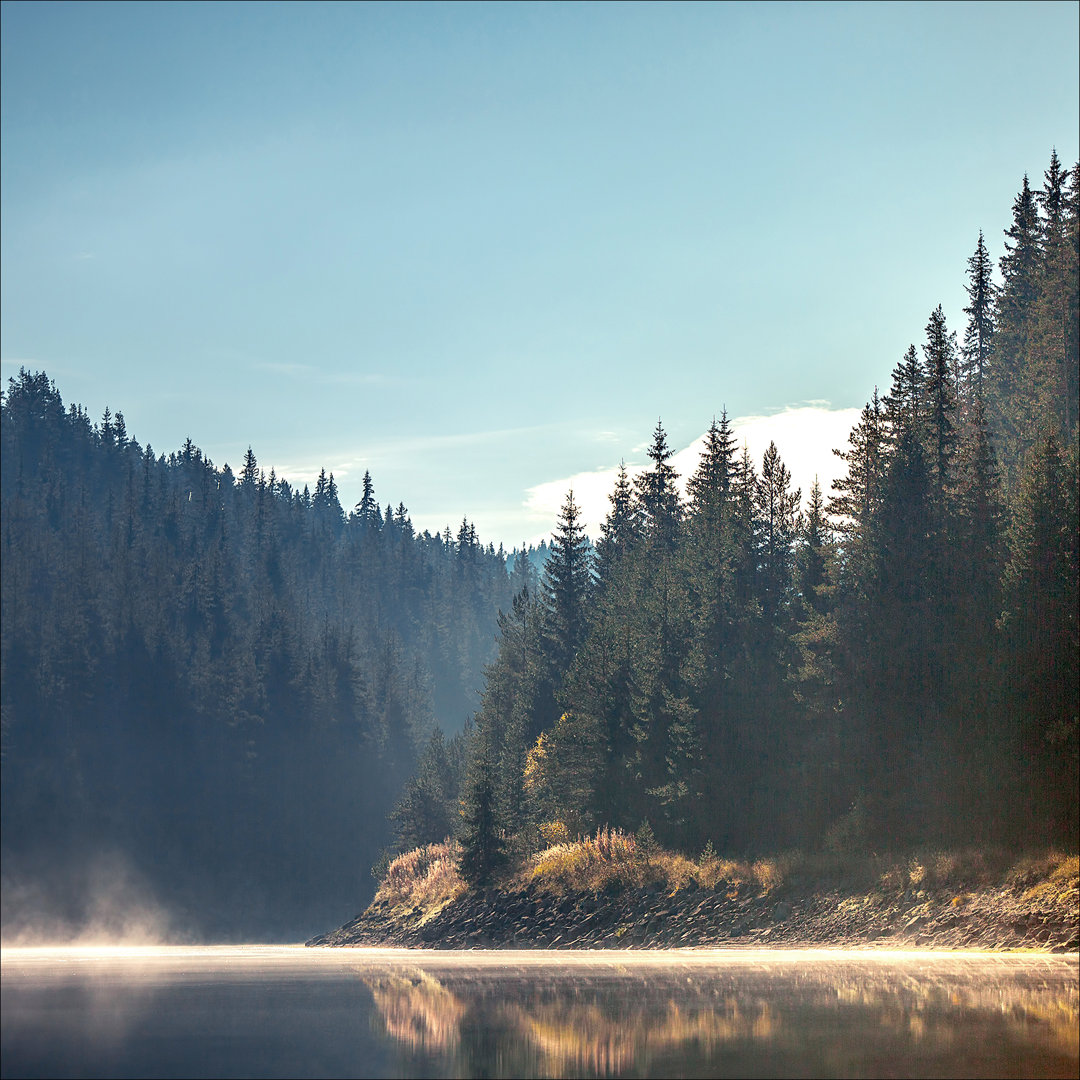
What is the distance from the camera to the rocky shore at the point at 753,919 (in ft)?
95.7

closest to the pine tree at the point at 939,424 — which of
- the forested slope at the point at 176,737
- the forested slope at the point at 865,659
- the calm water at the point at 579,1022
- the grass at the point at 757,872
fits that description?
the forested slope at the point at 865,659

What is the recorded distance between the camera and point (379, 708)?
15225cm

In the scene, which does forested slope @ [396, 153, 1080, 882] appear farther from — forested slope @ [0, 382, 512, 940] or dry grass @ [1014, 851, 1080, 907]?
forested slope @ [0, 382, 512, 940]

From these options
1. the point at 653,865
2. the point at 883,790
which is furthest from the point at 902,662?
the point at 653,865

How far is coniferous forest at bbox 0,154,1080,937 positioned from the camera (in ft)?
137

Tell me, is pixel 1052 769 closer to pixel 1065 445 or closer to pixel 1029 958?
pixel 1029 958

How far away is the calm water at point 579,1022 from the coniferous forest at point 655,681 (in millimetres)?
14315

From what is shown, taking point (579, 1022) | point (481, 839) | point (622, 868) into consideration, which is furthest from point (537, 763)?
point (579, 1022)

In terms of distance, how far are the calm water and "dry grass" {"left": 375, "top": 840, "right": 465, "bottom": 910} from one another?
88.7 feet

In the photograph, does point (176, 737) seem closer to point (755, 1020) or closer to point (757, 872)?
point (757, 872)

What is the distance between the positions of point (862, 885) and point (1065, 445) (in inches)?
877

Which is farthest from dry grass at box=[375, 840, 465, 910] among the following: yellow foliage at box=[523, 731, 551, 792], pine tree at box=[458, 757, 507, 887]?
yellow foliage at box=[523, 731, 551, 792]

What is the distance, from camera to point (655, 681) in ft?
174

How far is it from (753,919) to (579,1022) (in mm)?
21068
